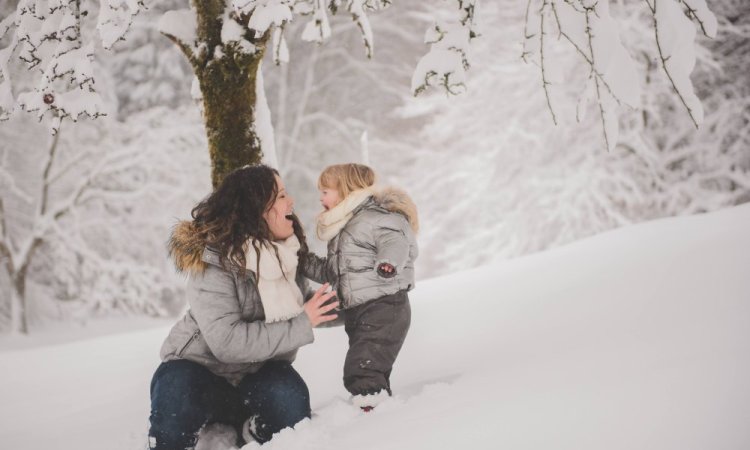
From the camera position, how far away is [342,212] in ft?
9.60

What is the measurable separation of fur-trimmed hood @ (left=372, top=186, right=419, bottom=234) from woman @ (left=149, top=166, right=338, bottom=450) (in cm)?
64

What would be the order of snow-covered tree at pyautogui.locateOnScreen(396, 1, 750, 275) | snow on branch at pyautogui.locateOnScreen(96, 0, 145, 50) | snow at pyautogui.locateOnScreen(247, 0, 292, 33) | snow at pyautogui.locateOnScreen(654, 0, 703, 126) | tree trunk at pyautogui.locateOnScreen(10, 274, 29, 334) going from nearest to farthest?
snow at pyautogui.locateOnScreen(654, 0, 703, 126) → snow at pyautogui.locateOnScreen(247, 0, 292, 33) → snow on branch at pyautogui.locateOnScreen(96, 0, 145, 50) → snow-covered tree at pyautogui.locateOnScreen(396, 1, 750, 275) → tree trunk at pyautogui.locateOnScreen(10, 274, 29, 334)

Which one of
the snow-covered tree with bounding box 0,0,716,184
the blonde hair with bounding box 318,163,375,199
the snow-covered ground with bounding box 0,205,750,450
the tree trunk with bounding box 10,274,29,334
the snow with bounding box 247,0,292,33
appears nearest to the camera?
the snow-covered ground with bounding box 0,205,750,450

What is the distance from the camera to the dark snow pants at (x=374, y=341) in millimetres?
2631

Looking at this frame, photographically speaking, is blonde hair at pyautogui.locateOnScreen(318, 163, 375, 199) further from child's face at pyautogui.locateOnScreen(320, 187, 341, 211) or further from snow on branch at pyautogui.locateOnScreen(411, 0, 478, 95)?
snow on branch at pyautogui.locateOnScreen(411, 0, 478, 95)

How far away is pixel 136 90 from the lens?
1260 centimetres

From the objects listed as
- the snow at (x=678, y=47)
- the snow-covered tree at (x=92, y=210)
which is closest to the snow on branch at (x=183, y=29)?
the snow at (x=678, y=47)

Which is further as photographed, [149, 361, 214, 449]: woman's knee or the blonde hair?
the blonde hair

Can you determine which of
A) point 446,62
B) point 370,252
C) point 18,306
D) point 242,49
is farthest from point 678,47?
point 18,306

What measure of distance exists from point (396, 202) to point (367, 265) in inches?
15.3

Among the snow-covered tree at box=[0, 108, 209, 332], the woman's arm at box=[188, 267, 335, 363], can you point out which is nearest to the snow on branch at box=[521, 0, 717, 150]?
the woman's arm at box=[188, 267, 335, 363]

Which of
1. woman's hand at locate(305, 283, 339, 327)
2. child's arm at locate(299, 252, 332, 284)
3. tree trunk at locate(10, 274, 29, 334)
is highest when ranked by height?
child's arm at locate(299, 252, 332, 284)

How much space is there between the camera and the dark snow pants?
263 centimetres

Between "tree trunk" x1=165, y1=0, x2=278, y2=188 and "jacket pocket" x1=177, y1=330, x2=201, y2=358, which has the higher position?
→ "tree trunk" x1=165, y1=0, x2=278, y2=188
